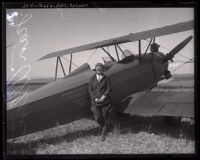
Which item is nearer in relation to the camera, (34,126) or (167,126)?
(34,126)

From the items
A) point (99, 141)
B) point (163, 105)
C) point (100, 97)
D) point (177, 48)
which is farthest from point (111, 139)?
point (177, 48)

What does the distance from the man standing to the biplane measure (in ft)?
0.26

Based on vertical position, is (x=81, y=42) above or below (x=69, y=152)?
above

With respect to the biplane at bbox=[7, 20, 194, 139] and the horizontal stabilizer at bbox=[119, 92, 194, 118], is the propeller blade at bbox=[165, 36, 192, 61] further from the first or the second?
the horizontal stabilizer at bbox=[119, 92, 194, 118]

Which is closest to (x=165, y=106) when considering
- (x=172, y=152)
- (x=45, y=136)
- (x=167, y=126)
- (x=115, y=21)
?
(x=167, y=126)

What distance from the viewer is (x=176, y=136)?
4465 millimetres

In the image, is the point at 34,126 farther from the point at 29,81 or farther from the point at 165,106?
the point at 165,106

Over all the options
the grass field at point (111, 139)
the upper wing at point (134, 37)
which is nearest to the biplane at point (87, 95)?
the upper wing at point (134, 37)

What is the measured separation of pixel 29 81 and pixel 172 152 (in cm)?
228

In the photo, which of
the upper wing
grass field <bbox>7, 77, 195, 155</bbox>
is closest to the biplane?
the upper wing

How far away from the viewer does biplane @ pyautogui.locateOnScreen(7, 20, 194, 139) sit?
13.6 ft

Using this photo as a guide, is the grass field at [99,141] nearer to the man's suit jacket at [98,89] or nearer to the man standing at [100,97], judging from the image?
the man standing at [100,97]

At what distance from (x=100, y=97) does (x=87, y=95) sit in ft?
0.63

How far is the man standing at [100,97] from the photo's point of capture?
14.5 ft
